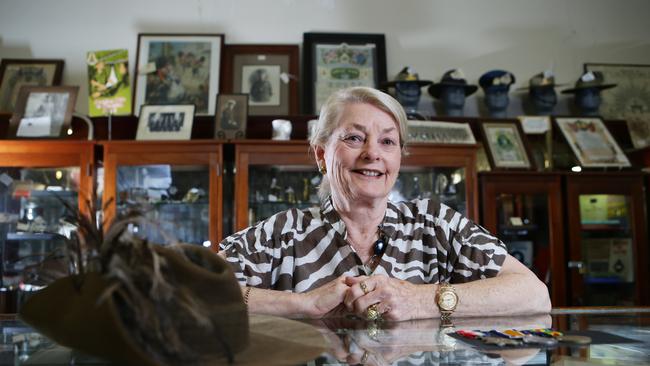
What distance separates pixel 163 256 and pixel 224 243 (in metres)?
1.08

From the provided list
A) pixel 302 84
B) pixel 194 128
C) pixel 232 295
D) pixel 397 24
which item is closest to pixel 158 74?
pixel 194 128

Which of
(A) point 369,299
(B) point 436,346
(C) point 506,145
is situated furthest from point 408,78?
(B) point 436,346

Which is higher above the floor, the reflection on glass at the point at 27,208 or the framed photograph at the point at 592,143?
the framed photograph at the point at 592,143

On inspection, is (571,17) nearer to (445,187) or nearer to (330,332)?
(445,187)

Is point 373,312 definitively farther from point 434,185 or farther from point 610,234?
point 610,234

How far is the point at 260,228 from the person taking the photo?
5.43ft

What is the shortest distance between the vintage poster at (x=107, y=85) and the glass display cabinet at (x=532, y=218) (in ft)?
7.35

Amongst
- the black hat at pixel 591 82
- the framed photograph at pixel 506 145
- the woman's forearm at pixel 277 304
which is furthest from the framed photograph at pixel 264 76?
the woman's forearm at pixel 277 304

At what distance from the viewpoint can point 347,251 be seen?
1.62 metres

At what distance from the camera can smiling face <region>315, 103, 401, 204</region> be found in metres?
1.62

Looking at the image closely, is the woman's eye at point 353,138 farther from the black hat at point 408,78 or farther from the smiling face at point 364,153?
the black hat at point 408,78

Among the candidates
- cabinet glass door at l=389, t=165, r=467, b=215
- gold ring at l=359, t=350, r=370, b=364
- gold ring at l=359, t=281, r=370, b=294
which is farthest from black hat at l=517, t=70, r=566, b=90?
gold ring at l=359, t=350, r=370, b=364

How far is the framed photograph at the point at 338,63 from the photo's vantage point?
11.7 feet

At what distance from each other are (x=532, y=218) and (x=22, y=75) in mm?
3251
